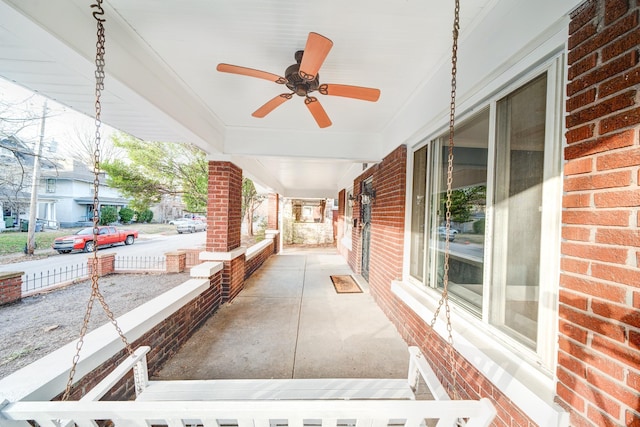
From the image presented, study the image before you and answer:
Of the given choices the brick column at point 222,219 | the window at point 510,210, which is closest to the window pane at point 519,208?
the window at point 510,210

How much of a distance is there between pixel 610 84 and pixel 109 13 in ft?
9.76

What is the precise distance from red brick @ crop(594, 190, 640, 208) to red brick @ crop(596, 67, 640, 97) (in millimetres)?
435

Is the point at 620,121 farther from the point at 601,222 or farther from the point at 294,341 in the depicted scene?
the point at 294,341

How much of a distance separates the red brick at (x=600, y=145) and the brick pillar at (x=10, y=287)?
8.23 meters

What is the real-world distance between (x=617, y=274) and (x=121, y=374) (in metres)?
2.83

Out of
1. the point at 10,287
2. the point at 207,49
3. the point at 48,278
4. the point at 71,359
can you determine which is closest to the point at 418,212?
the point at 207,49

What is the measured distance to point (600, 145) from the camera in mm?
1053

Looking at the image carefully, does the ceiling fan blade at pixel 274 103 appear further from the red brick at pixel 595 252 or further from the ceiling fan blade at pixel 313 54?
the red brick at pixel 595 252

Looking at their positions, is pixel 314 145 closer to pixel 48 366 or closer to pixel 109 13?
pixel 109 13

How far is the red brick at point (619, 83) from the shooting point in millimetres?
946

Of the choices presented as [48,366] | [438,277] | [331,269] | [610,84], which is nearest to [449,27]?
[610,84]

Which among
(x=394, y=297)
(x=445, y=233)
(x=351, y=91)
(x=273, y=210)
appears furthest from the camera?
(x=273, y=210)

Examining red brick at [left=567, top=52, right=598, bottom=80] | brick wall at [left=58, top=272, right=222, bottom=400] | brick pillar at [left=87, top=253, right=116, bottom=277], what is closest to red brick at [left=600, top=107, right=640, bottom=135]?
red brick at [left=567, top=52, right=598, bottom=80]

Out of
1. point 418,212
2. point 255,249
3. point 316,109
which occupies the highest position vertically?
point 316,109
